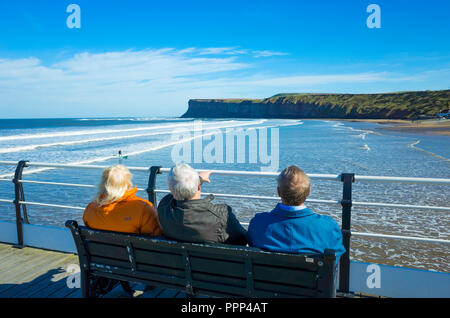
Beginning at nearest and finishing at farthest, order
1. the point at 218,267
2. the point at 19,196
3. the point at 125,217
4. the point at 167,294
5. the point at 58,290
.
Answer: the point at 218,267 → the point at 125,217 → the point at 167,294 → the point at 58,290 → the point at 19,196

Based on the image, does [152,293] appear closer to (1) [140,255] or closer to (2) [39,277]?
(1) [140,255]

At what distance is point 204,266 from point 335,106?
141m

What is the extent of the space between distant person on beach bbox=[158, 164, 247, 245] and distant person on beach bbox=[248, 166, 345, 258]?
18cm

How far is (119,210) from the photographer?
7.41 feet

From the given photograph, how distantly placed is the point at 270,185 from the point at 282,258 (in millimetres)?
8153

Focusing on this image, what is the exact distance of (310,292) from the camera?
1821 mm

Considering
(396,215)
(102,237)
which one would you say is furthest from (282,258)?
(396,215)

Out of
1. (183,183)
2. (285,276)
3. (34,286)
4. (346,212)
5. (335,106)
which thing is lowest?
(34,286)

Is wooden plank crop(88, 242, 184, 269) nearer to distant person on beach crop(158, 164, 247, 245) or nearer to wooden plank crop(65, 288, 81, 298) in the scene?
distant person on beach crop(158, 164, 247, 245)

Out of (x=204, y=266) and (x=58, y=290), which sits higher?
(x=204, y=266)

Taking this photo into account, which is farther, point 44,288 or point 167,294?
point 44,288

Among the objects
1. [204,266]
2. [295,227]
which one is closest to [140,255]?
[204,266]

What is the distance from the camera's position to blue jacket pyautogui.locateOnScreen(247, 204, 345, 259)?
6.11 ft
